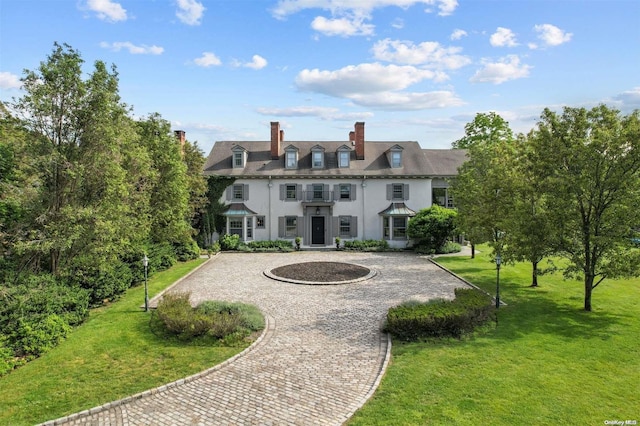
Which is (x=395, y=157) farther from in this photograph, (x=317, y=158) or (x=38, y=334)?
(x=38, y=334)

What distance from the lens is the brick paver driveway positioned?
23.4 ft

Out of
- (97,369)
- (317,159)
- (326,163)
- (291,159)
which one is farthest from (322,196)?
(97,369)

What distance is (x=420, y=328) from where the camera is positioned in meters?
10.8

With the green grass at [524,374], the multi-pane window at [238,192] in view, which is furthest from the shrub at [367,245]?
the green grass at [524,374]

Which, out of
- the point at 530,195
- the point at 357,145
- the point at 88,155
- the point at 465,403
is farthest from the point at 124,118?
the point at 357,145

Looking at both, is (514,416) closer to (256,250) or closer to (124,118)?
(124,118)

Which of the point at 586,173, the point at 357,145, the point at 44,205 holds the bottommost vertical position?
the point at 44,205

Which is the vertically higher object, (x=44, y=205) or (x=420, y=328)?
(x=44, y=205)

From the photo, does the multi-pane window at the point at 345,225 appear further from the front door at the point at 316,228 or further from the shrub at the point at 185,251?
the shrub at the point at 185,251

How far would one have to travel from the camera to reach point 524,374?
865 cm

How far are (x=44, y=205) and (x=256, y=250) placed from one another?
54.0 feet

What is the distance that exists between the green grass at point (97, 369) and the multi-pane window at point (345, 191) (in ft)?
64.3

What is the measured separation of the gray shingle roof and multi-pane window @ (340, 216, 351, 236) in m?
3.40

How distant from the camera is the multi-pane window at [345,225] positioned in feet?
97.9
